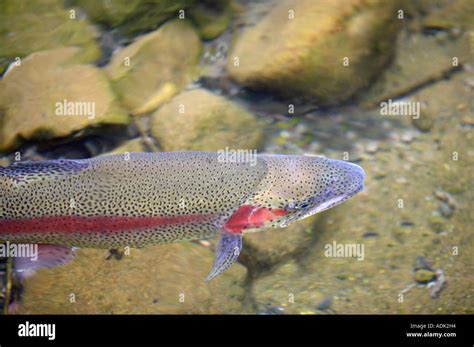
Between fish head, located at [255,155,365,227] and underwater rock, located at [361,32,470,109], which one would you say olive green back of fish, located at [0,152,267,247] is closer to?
fish head, located at [255,155,365,227]

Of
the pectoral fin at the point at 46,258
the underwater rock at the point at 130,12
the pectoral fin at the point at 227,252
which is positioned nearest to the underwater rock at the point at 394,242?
the pectoral fin at the point at 227,252

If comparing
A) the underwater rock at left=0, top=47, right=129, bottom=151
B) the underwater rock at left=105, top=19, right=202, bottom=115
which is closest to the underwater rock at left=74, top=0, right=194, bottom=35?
the underwater rock at left=105, top=19, right=202, bottom=115

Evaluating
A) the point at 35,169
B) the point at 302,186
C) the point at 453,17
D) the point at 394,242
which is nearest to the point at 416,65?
the point at 453,17

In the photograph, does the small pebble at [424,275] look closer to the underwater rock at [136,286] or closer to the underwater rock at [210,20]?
the underwater rock at [136,286]

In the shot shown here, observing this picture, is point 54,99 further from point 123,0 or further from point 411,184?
point 411,184
